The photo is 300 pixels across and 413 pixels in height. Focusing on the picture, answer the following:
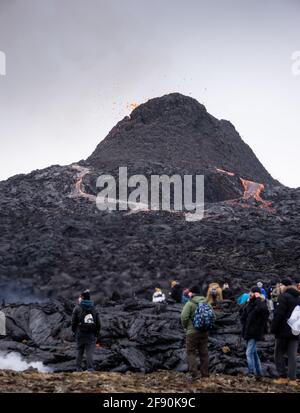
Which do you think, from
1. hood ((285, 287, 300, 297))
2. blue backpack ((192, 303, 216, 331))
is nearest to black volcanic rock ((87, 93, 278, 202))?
blue backpack ((192, 303, 216, 331))

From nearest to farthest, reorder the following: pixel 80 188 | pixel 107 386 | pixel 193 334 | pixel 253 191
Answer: pixel 107 386
pixel 193 334
pixel 80 188
pixel 253 191

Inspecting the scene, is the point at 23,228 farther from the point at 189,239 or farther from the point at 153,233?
the point at 189,239

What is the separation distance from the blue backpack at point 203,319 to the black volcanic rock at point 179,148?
63259mm

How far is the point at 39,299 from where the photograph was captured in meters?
36.5

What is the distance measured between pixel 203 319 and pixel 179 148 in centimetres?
8399

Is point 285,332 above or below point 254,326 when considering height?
above

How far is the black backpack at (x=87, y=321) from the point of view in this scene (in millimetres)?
13234

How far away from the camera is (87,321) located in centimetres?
1324

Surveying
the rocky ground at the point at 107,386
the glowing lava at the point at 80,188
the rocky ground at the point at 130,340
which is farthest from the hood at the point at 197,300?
the glowing lava at the point at 80,188

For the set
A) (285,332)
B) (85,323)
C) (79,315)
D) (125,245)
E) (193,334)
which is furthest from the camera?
(125,245)

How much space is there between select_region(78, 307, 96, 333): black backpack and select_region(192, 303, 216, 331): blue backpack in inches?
115

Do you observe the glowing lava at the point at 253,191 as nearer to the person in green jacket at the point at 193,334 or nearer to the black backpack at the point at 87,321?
the black backpack at the point at 87,321

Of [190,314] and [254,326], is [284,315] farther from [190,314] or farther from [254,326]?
[190,314]

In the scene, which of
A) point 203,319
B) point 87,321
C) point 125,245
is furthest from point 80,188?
point 203,319
